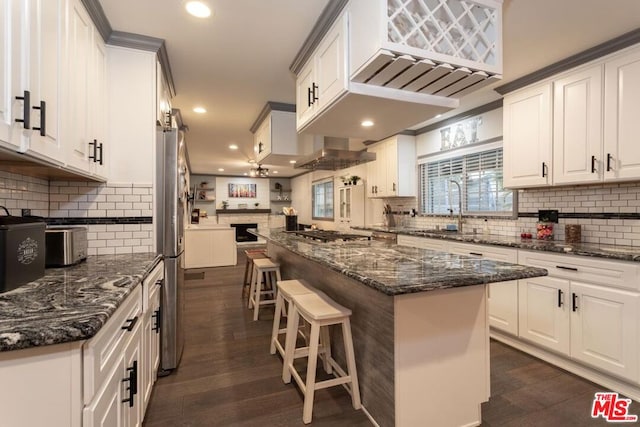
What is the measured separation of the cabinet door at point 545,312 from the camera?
90.0 inches

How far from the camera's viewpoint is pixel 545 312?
2.41 meters

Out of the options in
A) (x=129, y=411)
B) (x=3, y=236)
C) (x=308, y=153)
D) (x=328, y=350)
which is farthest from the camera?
(x=308, y=153)

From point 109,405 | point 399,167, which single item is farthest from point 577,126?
point 109,405

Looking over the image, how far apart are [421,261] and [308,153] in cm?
217

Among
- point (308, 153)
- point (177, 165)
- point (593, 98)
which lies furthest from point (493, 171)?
point (177, 165)

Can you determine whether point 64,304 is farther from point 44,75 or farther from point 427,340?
point 427,340

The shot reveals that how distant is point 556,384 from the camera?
2.12 meters

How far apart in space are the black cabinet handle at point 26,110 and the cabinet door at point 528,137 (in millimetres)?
3444

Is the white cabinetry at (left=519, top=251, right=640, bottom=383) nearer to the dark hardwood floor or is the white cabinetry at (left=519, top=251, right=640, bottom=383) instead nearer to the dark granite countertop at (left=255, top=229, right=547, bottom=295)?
the dark hardwood floor

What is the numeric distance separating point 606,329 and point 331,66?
2.52 meters

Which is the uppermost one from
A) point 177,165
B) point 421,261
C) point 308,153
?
point 308,153

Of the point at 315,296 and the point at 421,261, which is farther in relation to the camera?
the point at 315,296

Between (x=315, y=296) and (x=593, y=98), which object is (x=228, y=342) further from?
(x=593, y=98)

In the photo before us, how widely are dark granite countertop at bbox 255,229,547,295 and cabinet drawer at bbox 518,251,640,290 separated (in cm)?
98
